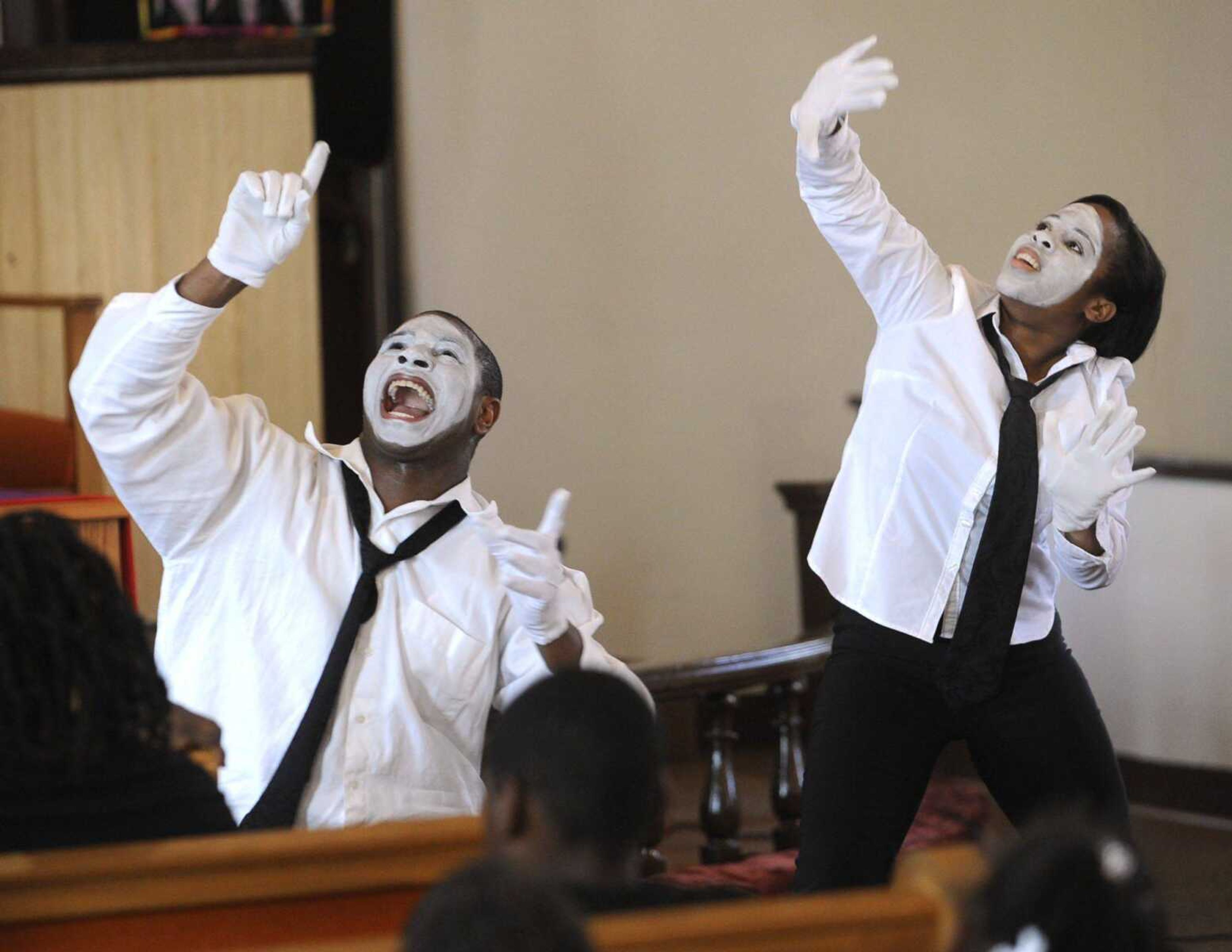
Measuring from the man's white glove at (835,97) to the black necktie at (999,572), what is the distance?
514 mm

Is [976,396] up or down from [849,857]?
up

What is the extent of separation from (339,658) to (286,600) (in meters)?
0.13

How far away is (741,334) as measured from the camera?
223 inches

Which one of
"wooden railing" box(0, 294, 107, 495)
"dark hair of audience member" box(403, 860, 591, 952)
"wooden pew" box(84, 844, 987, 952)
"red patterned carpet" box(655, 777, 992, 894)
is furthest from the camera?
"wooden railing" box(0, 294, 107, 495)

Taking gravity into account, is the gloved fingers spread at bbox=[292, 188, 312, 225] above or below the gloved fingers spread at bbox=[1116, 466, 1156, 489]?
above

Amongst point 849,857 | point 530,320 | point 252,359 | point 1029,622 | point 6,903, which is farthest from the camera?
point 530,320

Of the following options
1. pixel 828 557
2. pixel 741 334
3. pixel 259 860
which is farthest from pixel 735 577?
pixel 259 860

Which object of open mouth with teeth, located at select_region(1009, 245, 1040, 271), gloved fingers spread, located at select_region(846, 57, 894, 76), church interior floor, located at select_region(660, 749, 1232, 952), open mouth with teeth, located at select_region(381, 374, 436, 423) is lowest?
church interior floor, located at select_region(660, 749, 1232, 952)

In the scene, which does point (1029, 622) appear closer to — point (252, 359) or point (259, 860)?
point (259, 860)

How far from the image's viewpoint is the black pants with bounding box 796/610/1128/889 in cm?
236

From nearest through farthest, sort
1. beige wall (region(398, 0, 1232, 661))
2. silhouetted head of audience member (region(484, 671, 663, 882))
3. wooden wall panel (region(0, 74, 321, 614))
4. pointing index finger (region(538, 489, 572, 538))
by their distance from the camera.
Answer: silhouetted head of audience member (region(484, 671, 663, 882))
pointing index finger (region(538, 489, 572, 538))
wooden wall panel (region(0, 74, 321, 614))
beige wall (region(398, 0, 1232, 661))

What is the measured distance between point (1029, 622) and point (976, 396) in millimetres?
353

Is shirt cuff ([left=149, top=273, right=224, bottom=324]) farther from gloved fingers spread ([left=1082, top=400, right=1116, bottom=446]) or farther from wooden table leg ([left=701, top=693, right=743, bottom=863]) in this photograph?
wooden table leg ([left=701, top=693, right=743, bottom=863])

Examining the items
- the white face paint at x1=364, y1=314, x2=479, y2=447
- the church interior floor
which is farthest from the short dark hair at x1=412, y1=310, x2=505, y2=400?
the church interior floor
